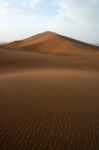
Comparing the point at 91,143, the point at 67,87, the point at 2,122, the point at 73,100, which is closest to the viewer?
the point at 91,143

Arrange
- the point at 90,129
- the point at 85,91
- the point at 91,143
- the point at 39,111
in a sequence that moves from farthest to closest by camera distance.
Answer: the point at 85,91
the point at 39,111
the point at 90,129
the point at 91,143

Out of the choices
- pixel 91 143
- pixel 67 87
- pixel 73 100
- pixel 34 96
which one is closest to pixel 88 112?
pixel 73 100

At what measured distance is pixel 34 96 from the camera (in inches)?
378

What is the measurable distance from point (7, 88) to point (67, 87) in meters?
3.33

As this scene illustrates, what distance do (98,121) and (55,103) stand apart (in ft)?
7.41

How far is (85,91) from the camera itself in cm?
1073

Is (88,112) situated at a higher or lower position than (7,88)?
lower

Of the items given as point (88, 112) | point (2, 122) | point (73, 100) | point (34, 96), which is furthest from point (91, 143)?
point (34, 96)

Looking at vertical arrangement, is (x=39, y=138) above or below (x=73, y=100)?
below

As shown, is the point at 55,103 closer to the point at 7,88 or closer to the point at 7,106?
the point at 7,106

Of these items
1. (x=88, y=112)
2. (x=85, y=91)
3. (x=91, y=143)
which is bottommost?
(x=91, y=143)

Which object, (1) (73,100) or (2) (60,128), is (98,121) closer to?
(2) (60,128)

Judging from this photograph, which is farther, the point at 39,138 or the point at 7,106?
the point at 7,106

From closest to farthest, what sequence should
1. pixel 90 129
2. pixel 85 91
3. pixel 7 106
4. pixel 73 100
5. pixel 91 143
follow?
1. pixel 91 143
2. pixel 90 129
3. pixel 7 106
4. pixel 73 100
5. pixel 85 91
